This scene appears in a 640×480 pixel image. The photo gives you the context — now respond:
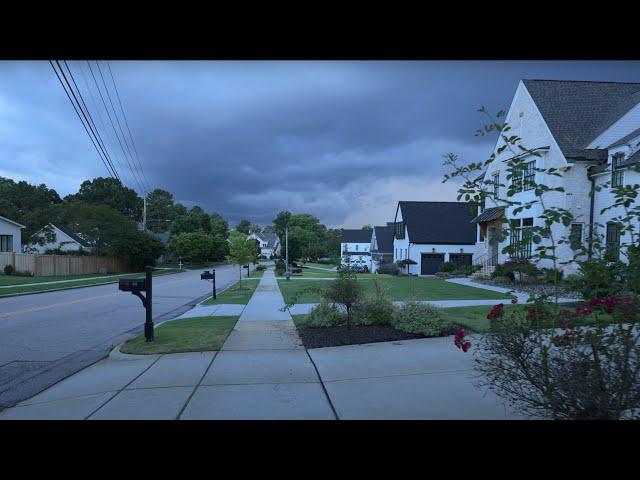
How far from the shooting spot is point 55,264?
35.7 m

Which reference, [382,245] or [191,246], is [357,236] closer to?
[382,245]

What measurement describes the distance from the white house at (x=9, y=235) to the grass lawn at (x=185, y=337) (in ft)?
113

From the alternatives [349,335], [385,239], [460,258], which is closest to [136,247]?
[385,239]

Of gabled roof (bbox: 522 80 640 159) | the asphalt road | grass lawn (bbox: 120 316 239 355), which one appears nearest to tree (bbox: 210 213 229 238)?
the asphalt road

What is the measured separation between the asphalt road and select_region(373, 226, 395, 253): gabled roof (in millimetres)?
32954

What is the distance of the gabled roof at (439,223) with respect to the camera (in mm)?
34116

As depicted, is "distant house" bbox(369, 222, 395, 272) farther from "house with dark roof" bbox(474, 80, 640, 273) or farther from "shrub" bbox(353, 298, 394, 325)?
"shrub" bbox(353, 298, 394, 325)

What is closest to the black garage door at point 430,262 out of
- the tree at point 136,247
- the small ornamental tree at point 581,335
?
the tree at point 136,247

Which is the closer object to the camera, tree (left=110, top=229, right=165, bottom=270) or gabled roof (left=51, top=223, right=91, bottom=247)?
tree (left=110, top=229, right=165, bottom=270)

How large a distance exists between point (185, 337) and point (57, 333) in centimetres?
382

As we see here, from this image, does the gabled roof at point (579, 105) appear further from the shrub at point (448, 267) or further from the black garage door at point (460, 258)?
the black garage door at point (460, 258)

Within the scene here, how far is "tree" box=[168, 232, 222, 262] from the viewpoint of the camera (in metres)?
45.2

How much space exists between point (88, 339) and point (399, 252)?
32.2 meters
